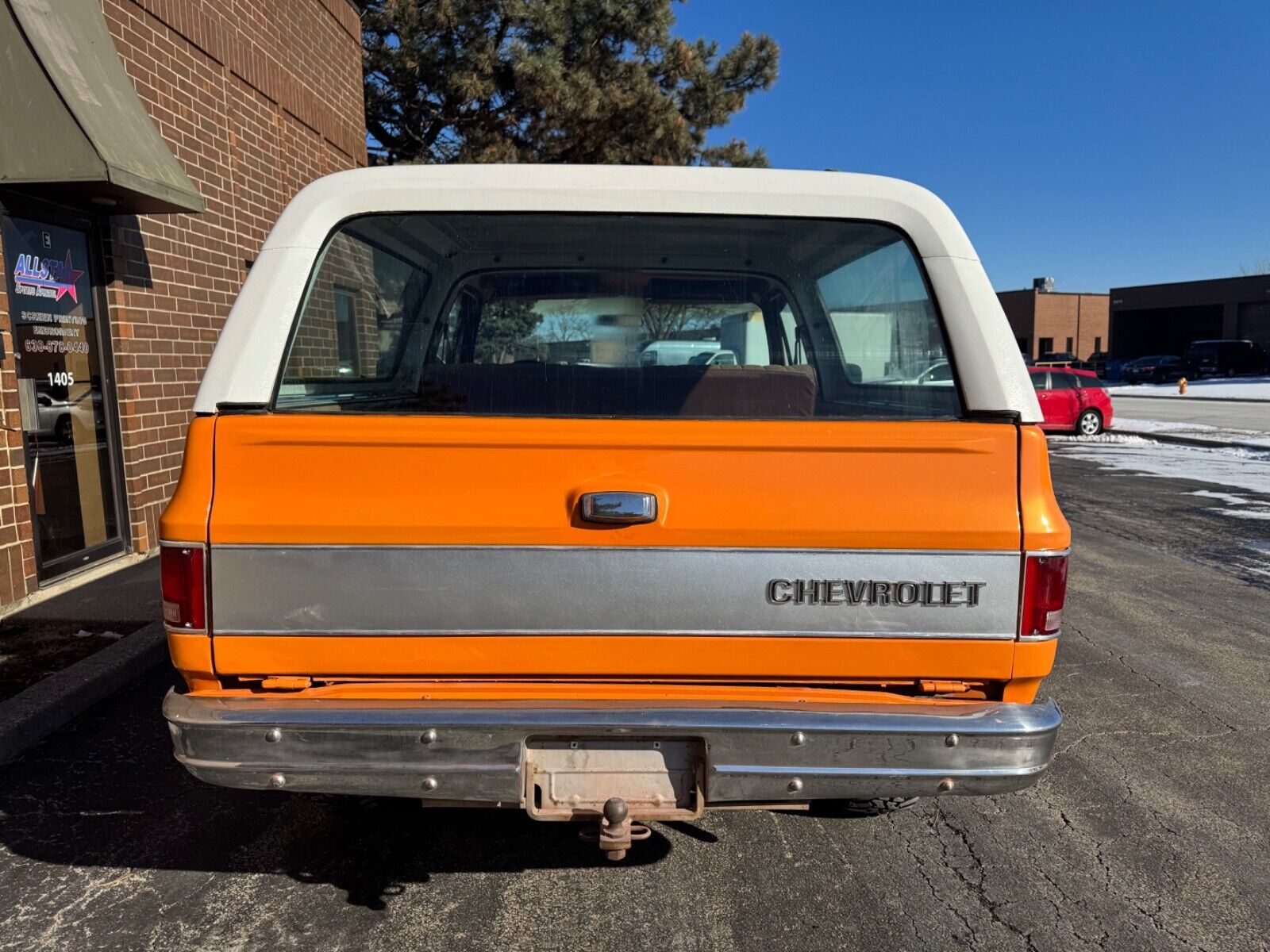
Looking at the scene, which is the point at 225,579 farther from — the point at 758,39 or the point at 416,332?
the point at 758,39

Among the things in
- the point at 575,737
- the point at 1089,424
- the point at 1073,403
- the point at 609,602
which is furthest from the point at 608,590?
the point at 1089,424

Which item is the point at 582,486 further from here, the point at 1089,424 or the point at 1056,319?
the point at 1056,319

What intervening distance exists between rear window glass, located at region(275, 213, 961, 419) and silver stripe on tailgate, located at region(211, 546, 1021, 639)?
0.44 metres

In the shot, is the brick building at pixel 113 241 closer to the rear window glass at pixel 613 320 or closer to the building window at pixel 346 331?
the building window at pixel 346 331

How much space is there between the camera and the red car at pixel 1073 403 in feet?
65.3

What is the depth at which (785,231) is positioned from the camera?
2.65 metres

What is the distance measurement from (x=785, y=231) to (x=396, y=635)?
1.59 m

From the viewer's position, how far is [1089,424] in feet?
66.2

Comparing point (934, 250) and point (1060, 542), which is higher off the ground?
point (934, 250)

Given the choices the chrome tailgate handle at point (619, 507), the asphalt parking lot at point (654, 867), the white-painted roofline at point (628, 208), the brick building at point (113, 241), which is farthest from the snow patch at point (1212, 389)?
the chrome tailgate handle at point (619, 507)

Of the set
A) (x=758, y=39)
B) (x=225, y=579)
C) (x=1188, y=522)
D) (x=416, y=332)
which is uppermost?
(x=758, y=39)

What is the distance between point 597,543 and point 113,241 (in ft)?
20.2

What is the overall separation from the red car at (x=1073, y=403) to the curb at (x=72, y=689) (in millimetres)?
19058

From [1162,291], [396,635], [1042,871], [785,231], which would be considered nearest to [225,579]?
[396,635]
